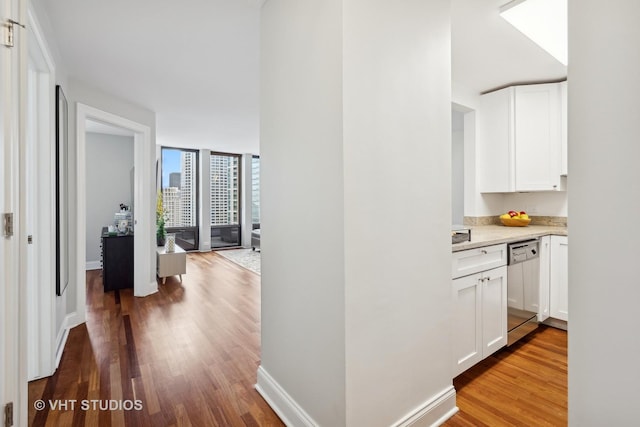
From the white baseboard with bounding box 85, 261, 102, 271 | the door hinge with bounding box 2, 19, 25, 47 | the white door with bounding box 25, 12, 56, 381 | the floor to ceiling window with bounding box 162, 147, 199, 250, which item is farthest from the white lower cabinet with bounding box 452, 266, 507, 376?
the floor to ceiling window with bounding box 162, 147, 199, 250

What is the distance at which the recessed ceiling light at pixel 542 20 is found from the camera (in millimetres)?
1966

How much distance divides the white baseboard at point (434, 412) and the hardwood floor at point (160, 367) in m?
0.68

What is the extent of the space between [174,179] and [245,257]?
2.57 metres

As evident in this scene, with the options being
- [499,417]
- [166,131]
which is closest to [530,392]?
[499,417]

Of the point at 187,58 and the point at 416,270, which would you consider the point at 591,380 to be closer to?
the point at 416,270

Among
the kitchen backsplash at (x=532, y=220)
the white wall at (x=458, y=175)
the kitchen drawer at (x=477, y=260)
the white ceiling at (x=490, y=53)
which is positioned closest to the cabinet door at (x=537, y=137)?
the white ceiling at (x=490, y=53)

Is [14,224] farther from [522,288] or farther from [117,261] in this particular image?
[117,261]

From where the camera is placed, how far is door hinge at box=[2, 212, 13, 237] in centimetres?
117

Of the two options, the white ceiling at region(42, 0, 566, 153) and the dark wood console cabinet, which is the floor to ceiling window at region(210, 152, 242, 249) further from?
the white ceiling at region(42, 0, 566, 153)

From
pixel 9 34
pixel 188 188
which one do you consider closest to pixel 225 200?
pixel 188 188

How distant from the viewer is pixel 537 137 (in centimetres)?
311

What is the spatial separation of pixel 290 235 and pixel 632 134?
1.32m

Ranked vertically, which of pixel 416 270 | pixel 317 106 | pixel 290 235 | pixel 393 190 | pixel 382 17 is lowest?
pixel 416 270

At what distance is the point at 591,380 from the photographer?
1.67ft
